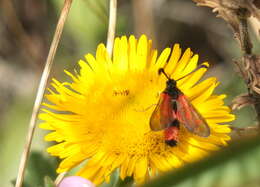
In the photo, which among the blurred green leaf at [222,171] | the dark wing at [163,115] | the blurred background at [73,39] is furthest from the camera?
the blurred background at [73,39]

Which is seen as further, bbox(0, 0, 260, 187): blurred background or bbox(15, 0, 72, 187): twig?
bbox(0, 0, 260, 187): blurred background

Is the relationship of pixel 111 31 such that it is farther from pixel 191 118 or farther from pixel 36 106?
pixel 191 118

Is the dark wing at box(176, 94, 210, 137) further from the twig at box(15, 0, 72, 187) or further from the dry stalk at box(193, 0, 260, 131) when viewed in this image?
the twig at box(15, 0, 72, 187)

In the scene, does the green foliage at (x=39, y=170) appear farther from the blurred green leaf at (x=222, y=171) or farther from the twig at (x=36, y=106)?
the blurred green leaf at (x=222, y=171)

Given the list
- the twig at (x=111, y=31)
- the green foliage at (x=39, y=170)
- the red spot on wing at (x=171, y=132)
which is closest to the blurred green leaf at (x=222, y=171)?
the red spot on wing at (x=171, y=132)

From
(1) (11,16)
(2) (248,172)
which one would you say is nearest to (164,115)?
(2) (248,172)

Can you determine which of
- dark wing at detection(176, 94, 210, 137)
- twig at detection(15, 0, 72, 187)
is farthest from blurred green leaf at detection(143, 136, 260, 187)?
twig at detection(15, 0, 72, 187)

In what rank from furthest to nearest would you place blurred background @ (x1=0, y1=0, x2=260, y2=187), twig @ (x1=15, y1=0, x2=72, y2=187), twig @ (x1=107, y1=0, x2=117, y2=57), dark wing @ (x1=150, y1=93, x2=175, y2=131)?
1. blurred background @ (x1=0, y1=0, x2=260, y2=187)
2. twig @ (x1=107, y1=0, x2=117, y2=57)
3. twig @ (x1=15, y1=0, x2=72, y2=187)
4. dark wing @ (x1=150, y1=93, x2=175, y2=131)

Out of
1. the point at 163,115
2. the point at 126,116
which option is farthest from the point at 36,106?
the point at 163,115
